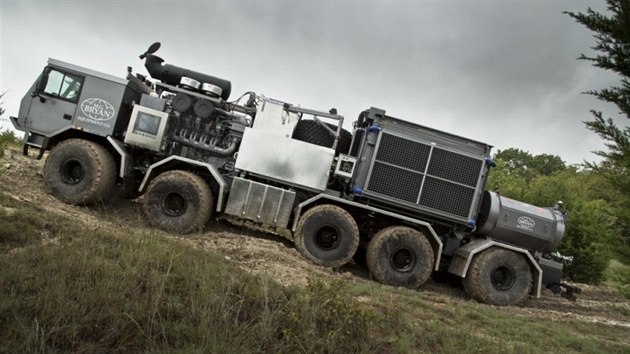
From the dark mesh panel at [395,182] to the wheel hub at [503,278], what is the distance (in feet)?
8.42

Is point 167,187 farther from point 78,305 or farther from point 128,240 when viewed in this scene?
point 78,305

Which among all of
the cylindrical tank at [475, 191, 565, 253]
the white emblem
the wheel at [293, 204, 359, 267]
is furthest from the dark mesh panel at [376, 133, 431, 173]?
the white emblem

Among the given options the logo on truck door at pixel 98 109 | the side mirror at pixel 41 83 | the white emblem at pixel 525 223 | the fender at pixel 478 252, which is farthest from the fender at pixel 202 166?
the white emblem at pixel 525 223

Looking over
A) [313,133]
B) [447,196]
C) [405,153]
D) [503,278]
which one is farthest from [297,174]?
[503,278]

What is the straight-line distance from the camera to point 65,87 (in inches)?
423

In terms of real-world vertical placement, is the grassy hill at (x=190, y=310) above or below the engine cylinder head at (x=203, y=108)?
below

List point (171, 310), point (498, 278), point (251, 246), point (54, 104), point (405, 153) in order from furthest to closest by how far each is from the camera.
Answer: point (498, 278), point (54, 104), point (405, 153), point (251, 246), point (171, 310)

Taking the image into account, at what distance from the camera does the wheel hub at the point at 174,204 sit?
1035 centimetres

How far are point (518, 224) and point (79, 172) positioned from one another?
33.4 ft

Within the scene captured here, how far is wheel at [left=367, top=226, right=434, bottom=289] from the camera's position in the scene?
1022cm

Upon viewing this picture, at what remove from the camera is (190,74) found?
11016 millimetres

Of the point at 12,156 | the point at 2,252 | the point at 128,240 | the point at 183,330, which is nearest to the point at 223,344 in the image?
the point at 183,330

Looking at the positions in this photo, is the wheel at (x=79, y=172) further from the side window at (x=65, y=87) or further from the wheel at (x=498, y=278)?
the wheel at (x=498, y=278)

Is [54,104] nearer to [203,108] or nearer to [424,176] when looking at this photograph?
[203,108]
